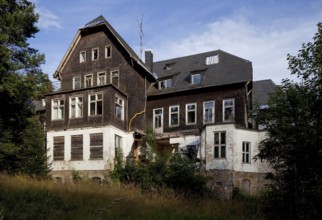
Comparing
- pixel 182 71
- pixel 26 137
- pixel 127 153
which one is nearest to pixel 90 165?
pixel 127 153

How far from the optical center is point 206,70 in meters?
33.5

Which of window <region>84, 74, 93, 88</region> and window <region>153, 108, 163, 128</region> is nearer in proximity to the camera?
window <region>153, 108, 163, 128</region>

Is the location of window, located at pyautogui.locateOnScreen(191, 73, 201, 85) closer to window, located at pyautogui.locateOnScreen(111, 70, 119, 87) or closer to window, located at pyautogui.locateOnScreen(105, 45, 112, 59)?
window, located at pyautogui.locateOnScreen(111, 70, 119, 87)

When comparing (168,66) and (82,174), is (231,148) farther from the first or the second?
(168,66)

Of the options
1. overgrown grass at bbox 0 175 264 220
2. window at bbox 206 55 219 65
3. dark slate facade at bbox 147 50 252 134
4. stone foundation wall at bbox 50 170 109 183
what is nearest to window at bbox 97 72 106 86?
dark slate facade at bbox 147 50 252 134

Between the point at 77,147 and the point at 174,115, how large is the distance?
897 centimetres

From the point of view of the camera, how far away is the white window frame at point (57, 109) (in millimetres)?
32281

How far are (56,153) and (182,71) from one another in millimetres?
13667

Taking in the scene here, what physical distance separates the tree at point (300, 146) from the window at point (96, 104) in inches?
753

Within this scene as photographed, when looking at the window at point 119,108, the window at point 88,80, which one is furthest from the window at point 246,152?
the window at point 88,80

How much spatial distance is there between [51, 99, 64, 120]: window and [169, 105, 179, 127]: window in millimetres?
9537

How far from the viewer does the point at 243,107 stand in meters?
30.3

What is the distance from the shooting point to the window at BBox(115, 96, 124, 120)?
3095cm

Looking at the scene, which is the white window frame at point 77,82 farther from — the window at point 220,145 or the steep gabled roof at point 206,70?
the window at point 220,145
